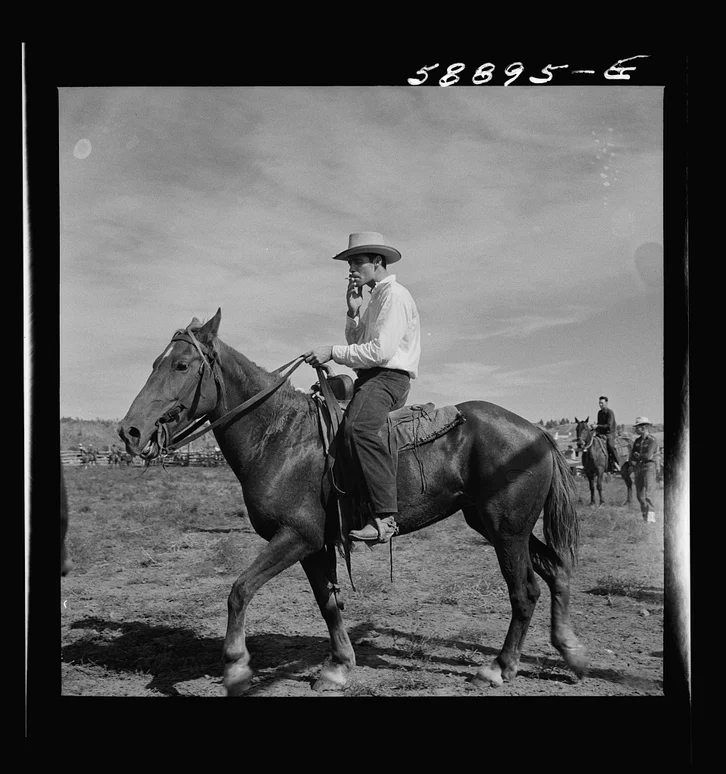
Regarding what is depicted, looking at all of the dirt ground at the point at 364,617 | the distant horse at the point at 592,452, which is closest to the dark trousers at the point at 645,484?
the dirt ground at the point at 364,617

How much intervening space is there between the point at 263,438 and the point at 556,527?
7.89 ft

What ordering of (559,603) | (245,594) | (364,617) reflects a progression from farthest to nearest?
(364,617), (559,603), (245,594)

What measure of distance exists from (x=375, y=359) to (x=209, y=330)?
3.87 ft

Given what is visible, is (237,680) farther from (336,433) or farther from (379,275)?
(379,275)

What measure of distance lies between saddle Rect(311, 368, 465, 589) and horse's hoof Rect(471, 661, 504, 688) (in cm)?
129

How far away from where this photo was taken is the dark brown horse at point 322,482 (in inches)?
158

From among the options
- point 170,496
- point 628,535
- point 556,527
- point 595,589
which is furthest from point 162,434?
point 170,496

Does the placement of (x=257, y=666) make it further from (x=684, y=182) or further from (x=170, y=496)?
(x=170, y=496)

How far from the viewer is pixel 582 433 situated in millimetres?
12344

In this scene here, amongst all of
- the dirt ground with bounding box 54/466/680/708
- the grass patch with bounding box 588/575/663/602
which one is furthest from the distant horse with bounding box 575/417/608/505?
the grass patch with bounding box 588/575/663/602

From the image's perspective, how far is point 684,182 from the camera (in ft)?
13.4

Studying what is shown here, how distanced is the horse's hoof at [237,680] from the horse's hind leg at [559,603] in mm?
2318

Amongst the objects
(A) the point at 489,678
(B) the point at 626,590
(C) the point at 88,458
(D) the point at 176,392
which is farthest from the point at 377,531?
(C) the point at 88,458
